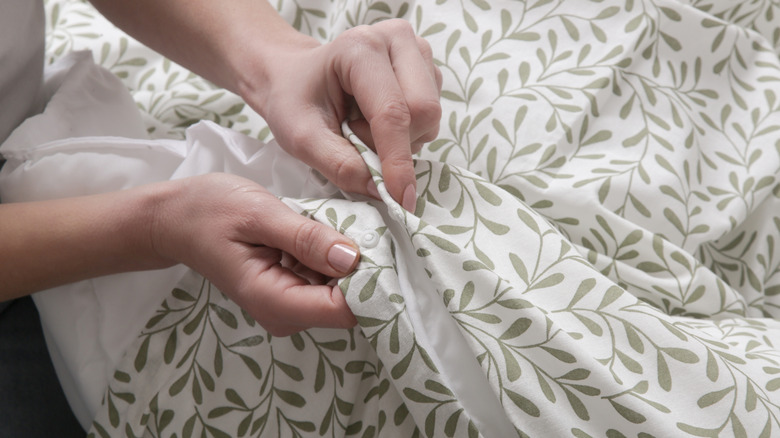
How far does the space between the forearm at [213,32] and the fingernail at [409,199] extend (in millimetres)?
300

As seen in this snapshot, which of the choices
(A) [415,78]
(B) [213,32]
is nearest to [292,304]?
(A) [415,78]

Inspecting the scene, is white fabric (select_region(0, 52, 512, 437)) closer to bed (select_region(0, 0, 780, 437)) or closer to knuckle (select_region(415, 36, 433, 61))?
bed (select_region(0, 0, 780, 437))

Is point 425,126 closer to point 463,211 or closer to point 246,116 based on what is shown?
point 463,211

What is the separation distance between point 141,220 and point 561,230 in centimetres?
49

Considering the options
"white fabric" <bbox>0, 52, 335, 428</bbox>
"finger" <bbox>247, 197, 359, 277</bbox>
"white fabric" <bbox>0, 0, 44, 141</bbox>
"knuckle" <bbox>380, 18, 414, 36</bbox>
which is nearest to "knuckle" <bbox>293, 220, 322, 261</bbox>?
"finger" <bbox>247, 197, 359, 277</bbox>

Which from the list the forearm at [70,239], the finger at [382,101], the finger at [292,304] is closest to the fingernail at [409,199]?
the finger at [382,101]

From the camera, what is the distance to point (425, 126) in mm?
656

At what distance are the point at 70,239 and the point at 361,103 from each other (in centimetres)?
36

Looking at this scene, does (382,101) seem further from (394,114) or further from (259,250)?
(259,250)

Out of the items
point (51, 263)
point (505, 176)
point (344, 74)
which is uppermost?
point (344, 74)

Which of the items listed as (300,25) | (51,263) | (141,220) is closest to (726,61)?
(300,25)

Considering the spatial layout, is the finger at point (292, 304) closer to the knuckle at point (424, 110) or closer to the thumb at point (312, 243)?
the thumb at point (312, 243)

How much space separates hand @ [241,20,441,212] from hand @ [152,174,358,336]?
0.25 ft

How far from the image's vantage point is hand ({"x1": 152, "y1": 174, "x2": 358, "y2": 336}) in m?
0.57
